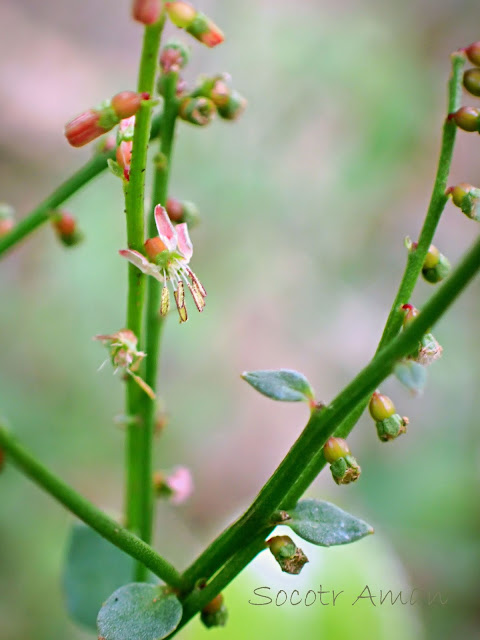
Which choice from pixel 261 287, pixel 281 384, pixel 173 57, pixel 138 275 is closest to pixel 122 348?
pixel 138 275

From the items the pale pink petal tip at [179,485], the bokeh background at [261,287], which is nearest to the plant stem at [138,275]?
the pale pink petal tip at [179,485]

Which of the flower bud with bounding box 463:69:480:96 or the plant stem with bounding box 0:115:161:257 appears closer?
the flower bud with bounding box 463:69:480:96

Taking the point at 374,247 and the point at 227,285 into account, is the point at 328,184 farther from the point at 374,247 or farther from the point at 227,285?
the point at 227,285

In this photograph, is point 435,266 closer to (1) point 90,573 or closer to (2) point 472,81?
(2) point 472,81

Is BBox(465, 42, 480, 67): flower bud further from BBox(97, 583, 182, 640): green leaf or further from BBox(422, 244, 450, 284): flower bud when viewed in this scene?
BBox(97, 583, 182, 640): green leaf

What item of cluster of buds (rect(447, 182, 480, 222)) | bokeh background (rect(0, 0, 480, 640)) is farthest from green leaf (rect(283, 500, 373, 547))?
bokeh background (rect(0, 0, 480, 640))

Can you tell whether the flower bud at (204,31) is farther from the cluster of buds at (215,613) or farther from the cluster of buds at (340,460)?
the cluster of buds at (215,613)
